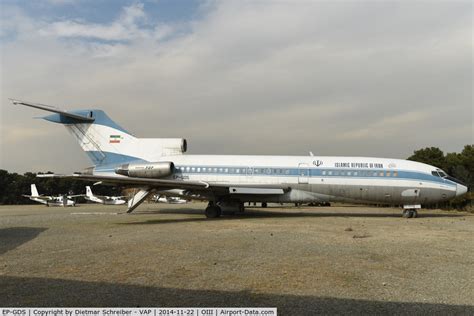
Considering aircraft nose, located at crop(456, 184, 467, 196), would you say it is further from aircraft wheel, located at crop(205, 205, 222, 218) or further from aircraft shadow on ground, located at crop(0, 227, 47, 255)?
aircraft shadow on ground, located at crop(0, 227, 47, 255)

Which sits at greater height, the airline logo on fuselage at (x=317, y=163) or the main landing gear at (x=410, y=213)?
the airline logo on fuselage at (x=317, y=163)

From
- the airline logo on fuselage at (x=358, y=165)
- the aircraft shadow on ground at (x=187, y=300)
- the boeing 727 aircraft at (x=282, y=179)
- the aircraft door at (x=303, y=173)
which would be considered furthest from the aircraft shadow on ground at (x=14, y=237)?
the airline logo on fuselage at (x=358, y=165)

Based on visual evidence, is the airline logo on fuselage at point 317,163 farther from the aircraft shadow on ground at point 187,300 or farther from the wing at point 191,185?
the aircraft shadow on ground at point 187,300

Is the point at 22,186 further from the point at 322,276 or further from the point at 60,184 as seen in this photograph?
the point at 322,276

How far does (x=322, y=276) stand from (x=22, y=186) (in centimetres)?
8322

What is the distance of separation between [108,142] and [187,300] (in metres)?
18.3

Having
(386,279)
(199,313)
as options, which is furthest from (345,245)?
(199,313)

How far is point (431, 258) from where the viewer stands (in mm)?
8383

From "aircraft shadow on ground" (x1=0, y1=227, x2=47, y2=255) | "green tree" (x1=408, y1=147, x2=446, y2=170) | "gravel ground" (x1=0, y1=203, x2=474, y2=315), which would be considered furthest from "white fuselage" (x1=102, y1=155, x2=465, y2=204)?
"green tree" (x1=408, y1=147, x2=446, y2=170)

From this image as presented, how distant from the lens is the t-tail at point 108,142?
21828mm

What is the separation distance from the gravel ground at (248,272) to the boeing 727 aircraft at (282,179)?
693 centimetres

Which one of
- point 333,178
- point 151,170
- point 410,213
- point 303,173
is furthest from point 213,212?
point 410,213

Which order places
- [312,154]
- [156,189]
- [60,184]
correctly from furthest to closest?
[60,184], [312,154], [156,189]

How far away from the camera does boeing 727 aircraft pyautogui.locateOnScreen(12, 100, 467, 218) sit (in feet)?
61.0
